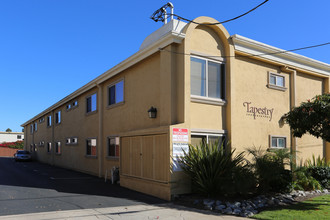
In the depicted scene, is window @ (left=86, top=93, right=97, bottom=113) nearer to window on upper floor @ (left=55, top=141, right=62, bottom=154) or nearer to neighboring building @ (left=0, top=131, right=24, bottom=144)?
window on upper floor @ (left=55, top=141, right=62, bottom=154)

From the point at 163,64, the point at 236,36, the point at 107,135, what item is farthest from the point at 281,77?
the point at 107,135

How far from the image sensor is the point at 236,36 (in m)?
12.2

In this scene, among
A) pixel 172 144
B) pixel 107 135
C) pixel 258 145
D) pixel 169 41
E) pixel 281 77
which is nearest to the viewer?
pixel 172 144

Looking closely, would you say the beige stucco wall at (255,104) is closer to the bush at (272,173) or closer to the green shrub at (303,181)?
the bush at (272,173)

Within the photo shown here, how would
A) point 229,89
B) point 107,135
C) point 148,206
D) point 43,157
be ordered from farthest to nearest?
point 43,157
point 107,135
point 229,89
point 148,206

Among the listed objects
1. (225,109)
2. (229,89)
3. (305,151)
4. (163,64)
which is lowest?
(305,151)

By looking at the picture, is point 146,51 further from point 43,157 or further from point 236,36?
point 43,157

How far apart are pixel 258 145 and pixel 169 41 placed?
5.81 metres

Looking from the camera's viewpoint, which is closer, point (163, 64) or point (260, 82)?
point (163, 64)

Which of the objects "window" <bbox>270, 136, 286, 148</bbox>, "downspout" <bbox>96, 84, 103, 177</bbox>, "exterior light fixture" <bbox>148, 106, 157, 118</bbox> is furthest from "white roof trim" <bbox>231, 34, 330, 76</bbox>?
"downspout" <bbox>96, 84, 103, 177</bbox>

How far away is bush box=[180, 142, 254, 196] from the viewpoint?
31.4ft

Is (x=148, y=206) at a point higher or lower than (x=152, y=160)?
lower

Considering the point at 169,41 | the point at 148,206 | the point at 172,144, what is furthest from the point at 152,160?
the point at 169,41

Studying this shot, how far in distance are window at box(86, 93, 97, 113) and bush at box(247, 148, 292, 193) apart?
10.3 meters
